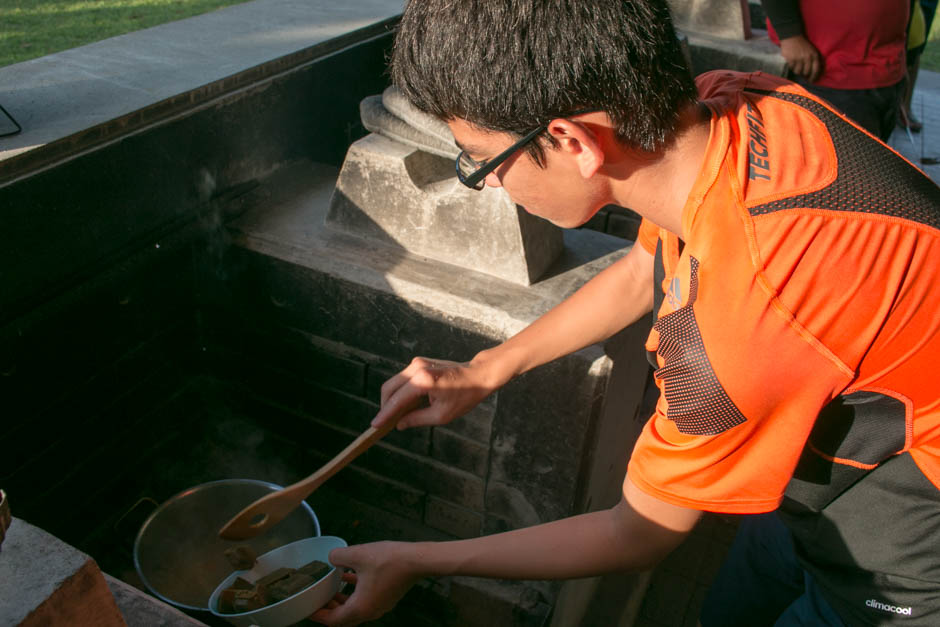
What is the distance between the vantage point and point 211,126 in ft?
8.20

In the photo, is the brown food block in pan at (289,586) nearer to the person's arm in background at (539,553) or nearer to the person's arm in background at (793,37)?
the person's arm in background at (539,553)

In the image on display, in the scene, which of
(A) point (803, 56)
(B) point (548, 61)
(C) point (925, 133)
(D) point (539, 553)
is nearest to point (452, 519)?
(D) point (539, 553)

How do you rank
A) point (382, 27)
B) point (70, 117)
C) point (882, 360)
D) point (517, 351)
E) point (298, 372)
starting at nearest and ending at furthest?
point (882, 360)
point (517, 351)
point (70, 117)
point (298, 372)
point (382, 27)

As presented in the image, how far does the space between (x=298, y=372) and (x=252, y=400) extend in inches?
13.1

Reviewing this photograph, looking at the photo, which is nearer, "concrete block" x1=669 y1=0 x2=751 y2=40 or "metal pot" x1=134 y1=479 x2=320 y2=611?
"metal pot" x1=134 y1=479 x2=320 y2=611

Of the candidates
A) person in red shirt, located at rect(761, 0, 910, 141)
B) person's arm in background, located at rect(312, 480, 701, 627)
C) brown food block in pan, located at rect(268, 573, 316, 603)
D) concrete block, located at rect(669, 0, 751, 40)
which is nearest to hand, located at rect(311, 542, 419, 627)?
person's arm in background, located at rect(312, 480, 701, 627)

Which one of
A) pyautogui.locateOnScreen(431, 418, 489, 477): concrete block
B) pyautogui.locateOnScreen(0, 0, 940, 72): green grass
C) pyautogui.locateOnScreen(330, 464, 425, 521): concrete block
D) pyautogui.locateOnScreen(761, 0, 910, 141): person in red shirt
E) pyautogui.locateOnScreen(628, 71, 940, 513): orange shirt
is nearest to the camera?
pyautogui.locateOnScreen(628, 71, 940, 513): orange shirt

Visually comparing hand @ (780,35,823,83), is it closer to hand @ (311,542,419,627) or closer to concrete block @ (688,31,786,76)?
concrete block @ (688,31,786,76)

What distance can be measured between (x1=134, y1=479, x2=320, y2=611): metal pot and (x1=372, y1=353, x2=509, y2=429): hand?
2.12 ft

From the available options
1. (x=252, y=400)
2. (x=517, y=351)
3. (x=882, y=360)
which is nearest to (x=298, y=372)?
(x=252, y=400)

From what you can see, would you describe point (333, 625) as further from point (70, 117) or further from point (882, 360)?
point (70, 117)

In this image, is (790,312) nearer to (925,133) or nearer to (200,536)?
(200,536)

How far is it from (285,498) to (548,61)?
1.40m

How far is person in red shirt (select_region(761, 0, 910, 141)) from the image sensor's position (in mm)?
3809
